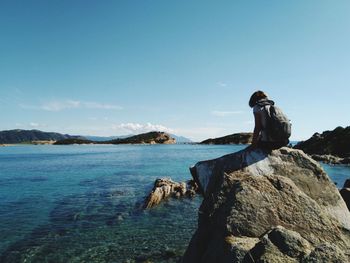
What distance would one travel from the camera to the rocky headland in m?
81.9

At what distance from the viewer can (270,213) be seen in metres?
8.52

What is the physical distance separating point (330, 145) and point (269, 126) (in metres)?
94.2

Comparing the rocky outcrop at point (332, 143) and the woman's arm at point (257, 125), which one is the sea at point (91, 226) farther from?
the rocky outcrop at point (332, 143)

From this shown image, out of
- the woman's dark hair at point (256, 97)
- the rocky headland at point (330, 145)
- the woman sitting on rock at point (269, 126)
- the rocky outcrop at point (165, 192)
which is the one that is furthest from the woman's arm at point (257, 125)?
the rocky headland at point (330, 145)

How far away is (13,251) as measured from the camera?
1830cm

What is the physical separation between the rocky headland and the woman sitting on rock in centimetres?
7232

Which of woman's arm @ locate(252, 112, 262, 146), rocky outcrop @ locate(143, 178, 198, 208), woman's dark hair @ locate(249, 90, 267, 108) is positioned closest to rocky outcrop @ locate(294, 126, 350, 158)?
rocky outcrop @ locate(143, 178, 198, 208)

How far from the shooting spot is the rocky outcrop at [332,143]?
87.6 meters

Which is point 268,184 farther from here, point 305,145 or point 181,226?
point 305,145

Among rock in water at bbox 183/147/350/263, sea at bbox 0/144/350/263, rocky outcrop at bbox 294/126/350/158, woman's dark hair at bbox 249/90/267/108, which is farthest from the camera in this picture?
rocky outcrop at bbox 294/126/350/158

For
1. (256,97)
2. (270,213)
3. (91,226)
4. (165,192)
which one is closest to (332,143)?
(165,192)

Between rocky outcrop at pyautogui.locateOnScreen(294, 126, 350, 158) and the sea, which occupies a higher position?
rocky outcrop at pyautogui.locateOnScreen(294, 126, 350, 158)

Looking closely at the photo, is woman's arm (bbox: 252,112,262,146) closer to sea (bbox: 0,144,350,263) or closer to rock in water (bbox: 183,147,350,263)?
rock in water (bbox: 183,147,350,263)

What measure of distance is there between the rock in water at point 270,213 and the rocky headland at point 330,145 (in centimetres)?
7231
